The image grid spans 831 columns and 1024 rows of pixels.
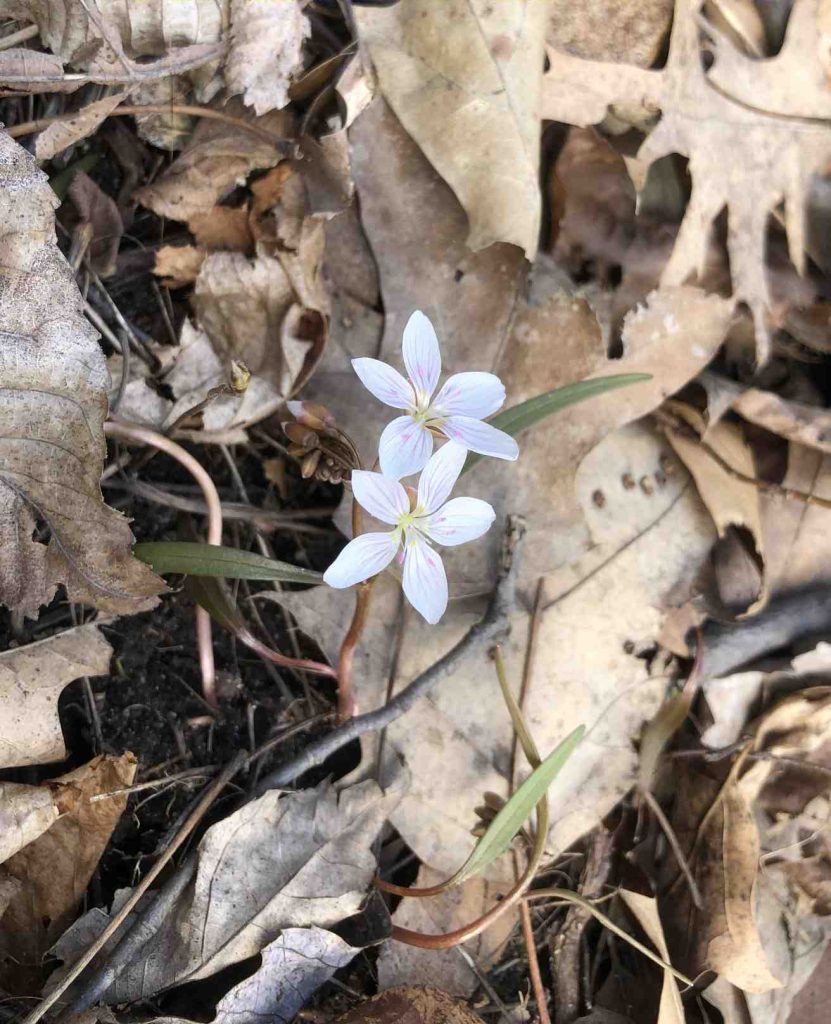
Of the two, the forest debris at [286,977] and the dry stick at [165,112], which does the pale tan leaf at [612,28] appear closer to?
the dry stick at [165,112]

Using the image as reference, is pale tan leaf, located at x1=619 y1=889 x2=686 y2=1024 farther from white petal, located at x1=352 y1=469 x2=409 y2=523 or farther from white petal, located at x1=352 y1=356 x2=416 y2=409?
white petal, located at x1=352 y1=356 x2=416 y2=409

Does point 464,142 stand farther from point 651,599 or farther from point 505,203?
point 651,599

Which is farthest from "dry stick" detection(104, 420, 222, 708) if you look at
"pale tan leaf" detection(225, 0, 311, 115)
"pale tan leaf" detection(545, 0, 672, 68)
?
"pale tan leaf" detection(545, 0, 672, 68)

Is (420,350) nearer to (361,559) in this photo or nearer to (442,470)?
(442,470)

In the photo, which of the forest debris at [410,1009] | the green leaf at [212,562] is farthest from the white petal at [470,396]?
the forest debris at [410,1009]

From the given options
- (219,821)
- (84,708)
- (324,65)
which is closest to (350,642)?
(219,821)

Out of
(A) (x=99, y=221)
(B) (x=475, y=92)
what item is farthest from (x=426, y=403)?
(A) (x=99, y=221)
